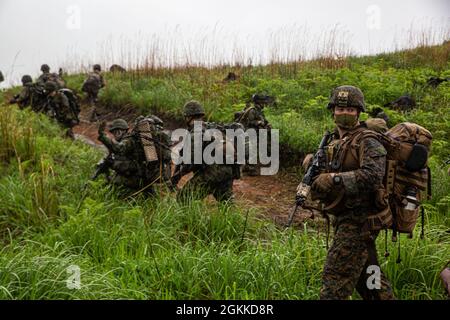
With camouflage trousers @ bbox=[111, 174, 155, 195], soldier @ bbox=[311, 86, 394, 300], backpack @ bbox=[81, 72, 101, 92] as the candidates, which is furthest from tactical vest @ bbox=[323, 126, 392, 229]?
backpack @ bbox=[81, 72, 101, 92]

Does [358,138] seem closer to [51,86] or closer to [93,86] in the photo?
[51,86]

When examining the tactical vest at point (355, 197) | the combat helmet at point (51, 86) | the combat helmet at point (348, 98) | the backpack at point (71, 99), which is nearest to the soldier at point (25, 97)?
the combat helmet at point (51, 86)

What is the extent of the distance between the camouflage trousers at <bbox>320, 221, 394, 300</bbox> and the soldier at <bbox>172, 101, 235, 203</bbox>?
2319 mm

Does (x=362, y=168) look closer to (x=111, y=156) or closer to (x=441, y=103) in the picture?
(x=111, y=156)

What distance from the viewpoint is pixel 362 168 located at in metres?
2.79

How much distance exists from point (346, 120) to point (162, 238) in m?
2.14

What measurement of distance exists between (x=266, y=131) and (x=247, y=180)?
0.96 meters

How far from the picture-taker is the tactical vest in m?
2.88

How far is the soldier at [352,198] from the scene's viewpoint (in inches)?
110

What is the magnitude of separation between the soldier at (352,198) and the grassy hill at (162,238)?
0.52 m

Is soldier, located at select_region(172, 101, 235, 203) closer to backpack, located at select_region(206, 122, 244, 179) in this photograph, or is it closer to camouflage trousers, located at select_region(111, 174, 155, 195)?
backpack, located at select_region(206, 122, 244, 179)

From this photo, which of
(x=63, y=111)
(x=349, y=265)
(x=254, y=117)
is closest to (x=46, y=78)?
(x=63, y=111)

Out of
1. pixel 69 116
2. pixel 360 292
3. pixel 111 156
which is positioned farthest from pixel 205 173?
pixel 69 116

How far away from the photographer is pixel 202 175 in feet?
17.1
